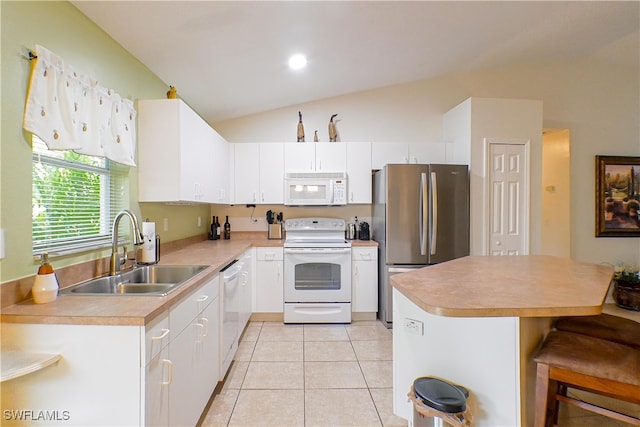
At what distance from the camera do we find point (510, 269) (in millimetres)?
1767

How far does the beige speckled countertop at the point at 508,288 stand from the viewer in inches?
42.3

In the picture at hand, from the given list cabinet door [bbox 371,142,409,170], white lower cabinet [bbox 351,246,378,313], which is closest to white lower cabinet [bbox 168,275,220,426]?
white lower cabinet [bbox 351,246,378,313]

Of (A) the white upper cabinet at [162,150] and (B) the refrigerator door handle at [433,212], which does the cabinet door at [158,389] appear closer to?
(A) the white upper cabinet at [162,150]

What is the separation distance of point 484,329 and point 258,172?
9.56ft

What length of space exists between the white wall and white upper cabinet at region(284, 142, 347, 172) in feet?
1.29

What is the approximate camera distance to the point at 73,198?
1.62m

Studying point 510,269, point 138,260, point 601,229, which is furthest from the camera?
point 601,229

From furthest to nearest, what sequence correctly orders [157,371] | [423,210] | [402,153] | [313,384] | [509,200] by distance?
[402,153]
[509,200]
[423,210]
[313,384]
[157,371]

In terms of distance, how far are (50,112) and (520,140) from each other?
410cm

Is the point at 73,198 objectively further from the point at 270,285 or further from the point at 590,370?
the point at 590,370

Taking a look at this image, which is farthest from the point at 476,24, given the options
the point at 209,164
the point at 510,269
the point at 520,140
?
the point at 209,164

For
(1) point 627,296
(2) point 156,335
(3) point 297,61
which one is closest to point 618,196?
(1) point 627,296

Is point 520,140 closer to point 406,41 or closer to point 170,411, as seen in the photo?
point 406,41

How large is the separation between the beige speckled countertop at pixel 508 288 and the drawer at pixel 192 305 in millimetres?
1072
